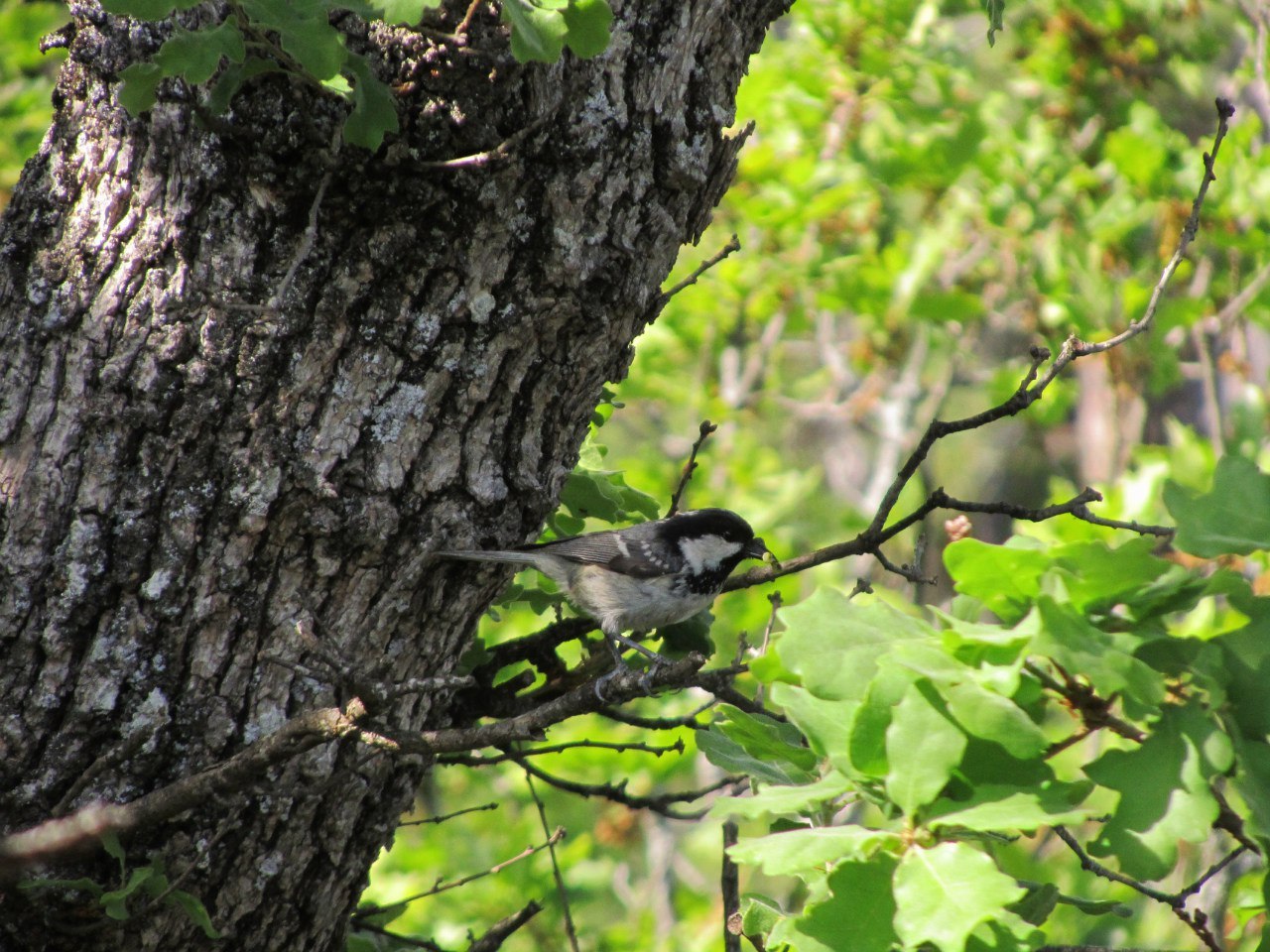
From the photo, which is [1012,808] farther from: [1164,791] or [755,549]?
[755,549]

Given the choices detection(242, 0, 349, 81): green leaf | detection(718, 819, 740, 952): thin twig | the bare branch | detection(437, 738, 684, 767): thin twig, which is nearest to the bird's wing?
detection(437, 738, 684, 767): thin twig

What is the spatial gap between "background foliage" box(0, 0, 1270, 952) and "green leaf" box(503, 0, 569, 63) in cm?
97

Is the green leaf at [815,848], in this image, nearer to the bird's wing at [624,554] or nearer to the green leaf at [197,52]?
the green leaf at [197,52]

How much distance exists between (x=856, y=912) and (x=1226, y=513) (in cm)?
72

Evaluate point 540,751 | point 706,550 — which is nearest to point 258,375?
point 540,751

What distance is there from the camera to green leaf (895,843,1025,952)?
4.35 feet

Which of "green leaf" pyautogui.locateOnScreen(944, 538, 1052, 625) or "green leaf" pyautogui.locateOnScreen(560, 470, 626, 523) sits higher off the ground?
"green leaf" pyautogui.locateOnScreen(560, 470, 626, 523)

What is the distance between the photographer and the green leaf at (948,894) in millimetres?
1327

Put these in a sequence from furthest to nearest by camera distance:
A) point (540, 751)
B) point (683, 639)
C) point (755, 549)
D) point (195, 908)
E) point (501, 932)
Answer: point (755, 549) < point (683, 639) < point (501, 932) < point (540, 751) < point (195, 908)

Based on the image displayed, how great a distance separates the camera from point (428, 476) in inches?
92.3

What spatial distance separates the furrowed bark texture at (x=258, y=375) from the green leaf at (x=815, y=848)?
0.92m

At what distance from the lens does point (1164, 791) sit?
138cm

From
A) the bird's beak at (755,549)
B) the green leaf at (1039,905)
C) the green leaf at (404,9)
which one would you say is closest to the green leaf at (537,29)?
the green leaf at (404,9)

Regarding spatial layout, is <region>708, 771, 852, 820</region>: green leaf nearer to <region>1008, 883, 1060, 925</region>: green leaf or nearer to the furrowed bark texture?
<region>1008, 883, 1060, 925</region>: green leaf
